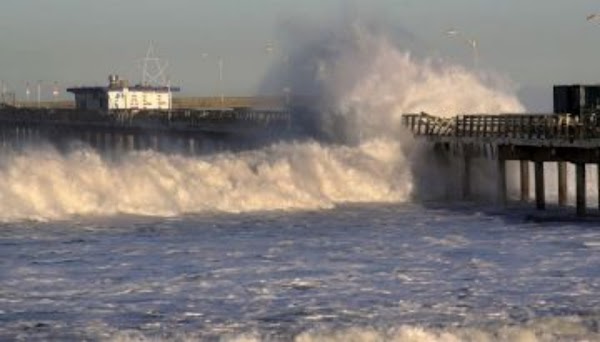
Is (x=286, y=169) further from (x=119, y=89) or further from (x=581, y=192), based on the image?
(x=119, y=89)

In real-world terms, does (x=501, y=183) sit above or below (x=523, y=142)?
below

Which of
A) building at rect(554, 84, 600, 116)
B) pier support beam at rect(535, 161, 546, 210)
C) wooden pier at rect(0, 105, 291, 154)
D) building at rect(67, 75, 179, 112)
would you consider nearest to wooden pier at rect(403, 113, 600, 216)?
pier support beam at rect(535, 161, 546, 210)

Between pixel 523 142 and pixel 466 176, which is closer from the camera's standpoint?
pixel 523 142

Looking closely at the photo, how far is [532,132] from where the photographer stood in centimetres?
4362

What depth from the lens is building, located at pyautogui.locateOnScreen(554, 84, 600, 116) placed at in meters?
46.7

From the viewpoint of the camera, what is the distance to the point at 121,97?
102 m

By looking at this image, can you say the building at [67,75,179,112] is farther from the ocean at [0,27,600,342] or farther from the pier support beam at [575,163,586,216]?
the pier support beam at [575,163,586,216]

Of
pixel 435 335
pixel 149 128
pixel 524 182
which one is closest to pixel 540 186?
pixel 524 182

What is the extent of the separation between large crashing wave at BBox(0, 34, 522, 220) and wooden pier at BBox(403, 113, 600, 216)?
2.05m

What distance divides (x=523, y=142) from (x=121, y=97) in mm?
62996

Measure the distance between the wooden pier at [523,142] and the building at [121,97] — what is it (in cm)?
5189

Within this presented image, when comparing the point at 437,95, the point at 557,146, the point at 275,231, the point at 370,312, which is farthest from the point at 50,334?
the point at 437,95

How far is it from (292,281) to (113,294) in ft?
11.4

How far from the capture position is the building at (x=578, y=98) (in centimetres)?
4672
